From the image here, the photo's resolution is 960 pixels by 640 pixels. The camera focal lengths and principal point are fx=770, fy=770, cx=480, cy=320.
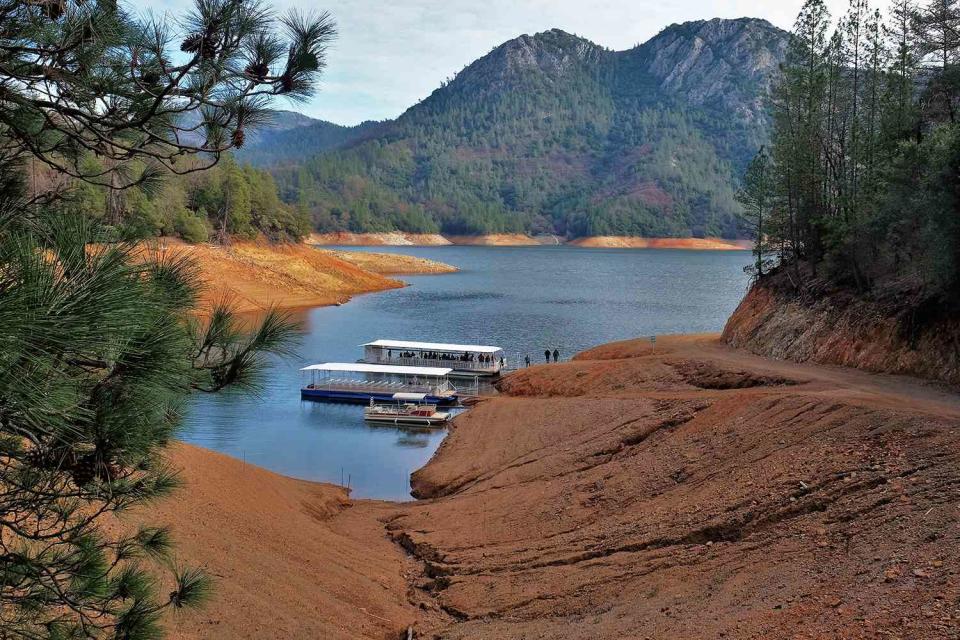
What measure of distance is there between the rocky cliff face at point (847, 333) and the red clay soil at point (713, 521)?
3.78ft

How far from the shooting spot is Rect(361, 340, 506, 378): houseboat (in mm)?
39688

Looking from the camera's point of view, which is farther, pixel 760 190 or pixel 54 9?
pixel 760 190

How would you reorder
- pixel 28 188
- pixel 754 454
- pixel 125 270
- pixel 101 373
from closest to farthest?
pixel 125 270, pixel 101 373, pixel 28 188, pixel 754 454

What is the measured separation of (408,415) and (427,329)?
1003 inches

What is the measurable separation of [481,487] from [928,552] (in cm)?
1233

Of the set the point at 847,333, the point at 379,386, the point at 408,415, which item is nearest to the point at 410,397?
the point at 408,415

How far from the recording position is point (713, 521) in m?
13.6

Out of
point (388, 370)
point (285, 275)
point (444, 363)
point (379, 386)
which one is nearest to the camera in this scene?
point (379, 386)

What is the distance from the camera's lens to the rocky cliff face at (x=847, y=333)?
21.7m

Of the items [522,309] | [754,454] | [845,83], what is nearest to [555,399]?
[754,454]

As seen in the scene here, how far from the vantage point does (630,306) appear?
71375 millimetres

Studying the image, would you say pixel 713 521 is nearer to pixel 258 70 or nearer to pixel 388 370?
pixel 258 70

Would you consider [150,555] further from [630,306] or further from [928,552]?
[630,306]

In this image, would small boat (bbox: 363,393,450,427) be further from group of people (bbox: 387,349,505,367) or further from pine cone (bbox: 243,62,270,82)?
pine cone (bbox: 243,62,270,82)
